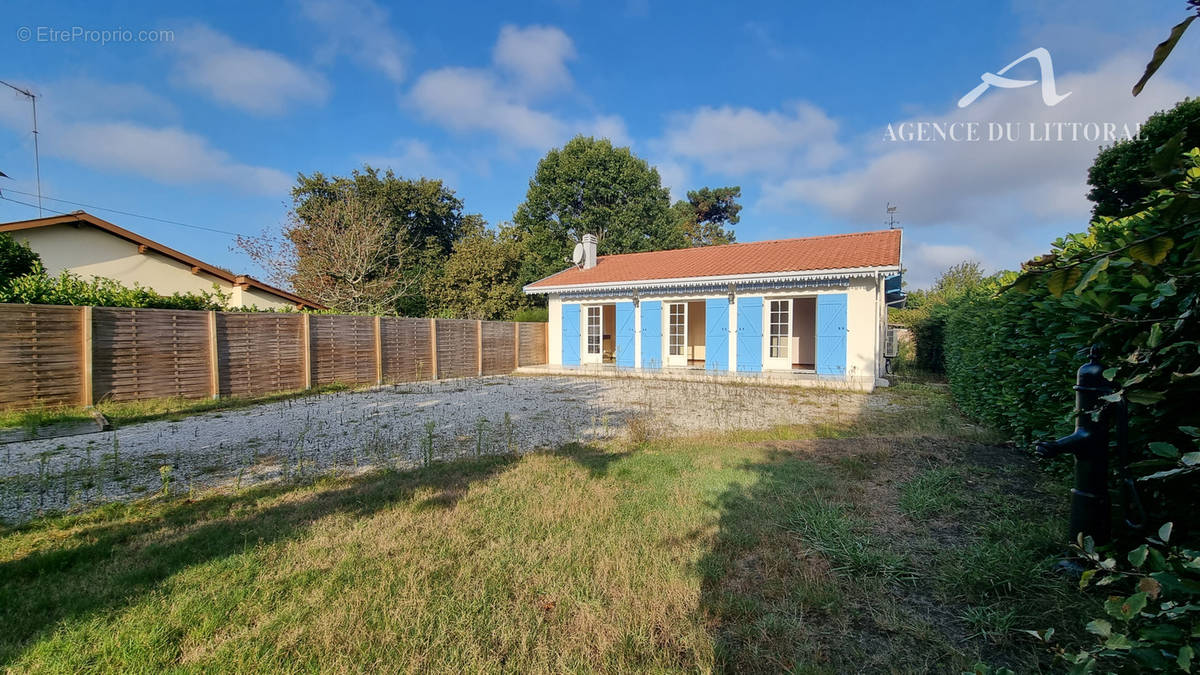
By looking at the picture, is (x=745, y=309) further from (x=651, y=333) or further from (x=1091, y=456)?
(x=1091, y=456)

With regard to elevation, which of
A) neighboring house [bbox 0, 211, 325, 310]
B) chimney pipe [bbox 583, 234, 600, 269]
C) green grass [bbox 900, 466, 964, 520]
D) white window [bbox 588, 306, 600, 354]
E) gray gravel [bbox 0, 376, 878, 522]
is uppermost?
chimney pipe [bbox 583, 234, 600, 269]

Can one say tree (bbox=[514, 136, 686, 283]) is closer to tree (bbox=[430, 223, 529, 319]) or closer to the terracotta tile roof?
tree (bbox=[430, 223, 529, 319])

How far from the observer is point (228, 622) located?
222 cm

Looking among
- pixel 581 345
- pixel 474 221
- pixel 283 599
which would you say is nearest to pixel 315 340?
pixel 581 345

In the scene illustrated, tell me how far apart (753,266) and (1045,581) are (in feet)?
41.9

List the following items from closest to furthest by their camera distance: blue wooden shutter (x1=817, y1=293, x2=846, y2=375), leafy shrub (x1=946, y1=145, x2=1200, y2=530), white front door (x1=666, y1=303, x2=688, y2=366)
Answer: leafy shrub (x1=946, y1=145, x2=1200, y2=530) < blue wooden shutter (x1=817, y1=293, x2=846, y2=375) < white front door (x1=666, y1=303, x2=688, y2=366)

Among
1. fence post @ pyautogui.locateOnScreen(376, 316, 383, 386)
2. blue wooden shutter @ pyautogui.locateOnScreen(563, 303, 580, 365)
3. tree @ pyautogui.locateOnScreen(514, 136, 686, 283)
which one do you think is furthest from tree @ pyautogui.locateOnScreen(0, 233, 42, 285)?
tree @ pyautogui.locateOnScreen(514, 136, 686, 283)

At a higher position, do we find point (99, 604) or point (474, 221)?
point (474, 221)

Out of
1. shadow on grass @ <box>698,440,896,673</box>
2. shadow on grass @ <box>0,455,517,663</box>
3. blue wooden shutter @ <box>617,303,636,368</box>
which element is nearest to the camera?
shadow on grass @ <box>698,440,896,673</box>

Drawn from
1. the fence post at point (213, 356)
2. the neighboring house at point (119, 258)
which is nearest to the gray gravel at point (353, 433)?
the fence post at point (213, 356)

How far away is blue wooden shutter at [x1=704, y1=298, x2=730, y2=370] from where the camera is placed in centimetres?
1405

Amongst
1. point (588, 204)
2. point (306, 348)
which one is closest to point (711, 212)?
point (588, 204)

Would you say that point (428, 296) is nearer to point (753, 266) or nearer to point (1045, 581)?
point (753, 266)

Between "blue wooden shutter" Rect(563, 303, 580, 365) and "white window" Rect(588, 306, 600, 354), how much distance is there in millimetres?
421
